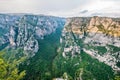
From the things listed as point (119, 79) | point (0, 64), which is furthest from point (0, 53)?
point (119, 79)

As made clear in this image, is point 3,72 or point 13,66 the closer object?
point 3,72

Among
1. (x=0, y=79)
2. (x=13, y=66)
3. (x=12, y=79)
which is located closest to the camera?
(x=0, y=79)

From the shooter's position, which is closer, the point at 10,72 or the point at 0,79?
the point at 0,79

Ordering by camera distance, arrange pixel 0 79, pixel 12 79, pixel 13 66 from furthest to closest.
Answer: pixel 13 66
pixel 12 79
pixel 0 79

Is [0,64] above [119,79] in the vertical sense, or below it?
above

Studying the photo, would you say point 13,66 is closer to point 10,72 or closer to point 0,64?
point 10,72

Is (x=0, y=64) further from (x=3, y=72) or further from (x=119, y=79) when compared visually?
(x=119, y=79)

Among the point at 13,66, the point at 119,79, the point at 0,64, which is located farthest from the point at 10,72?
the point at 119,79

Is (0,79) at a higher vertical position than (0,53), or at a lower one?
lower

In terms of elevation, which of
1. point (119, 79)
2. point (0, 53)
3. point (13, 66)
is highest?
point (0, 53)
